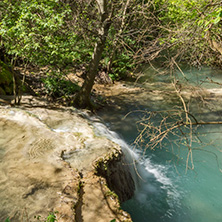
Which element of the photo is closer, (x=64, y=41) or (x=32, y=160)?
(x=32, y=160)

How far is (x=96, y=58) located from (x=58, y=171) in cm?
497

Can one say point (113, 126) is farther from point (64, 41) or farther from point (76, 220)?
point (76, 220)

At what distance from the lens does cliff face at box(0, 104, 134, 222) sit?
304 cm

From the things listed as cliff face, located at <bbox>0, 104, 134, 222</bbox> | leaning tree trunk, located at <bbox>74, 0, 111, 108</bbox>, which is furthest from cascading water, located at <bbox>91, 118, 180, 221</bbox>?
leaning tree trunk, located at <bbox>74, 0, 111, 108</bbox>

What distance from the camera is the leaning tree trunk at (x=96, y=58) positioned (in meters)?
7.00

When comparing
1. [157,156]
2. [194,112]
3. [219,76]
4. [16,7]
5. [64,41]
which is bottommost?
A: [157,156]

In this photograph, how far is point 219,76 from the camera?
13.9 metres

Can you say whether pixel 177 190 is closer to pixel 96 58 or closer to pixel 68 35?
pixel 96 58

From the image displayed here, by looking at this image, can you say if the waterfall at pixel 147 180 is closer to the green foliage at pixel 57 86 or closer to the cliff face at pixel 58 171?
the cliff face at pixel 58 171

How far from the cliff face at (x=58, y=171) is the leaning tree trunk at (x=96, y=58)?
2.57 metres

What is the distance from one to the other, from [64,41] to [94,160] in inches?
176

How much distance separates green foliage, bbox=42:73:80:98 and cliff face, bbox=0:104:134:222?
2643 millimetres

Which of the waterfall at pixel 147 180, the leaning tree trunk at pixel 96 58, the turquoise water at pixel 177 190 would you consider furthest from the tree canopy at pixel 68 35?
the waterfall at pixel 147 180

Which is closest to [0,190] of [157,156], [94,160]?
[94,160]
